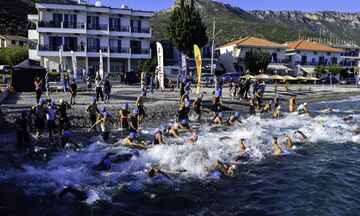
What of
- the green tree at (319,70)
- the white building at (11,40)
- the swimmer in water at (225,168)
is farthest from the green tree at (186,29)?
the white building at (11,40)

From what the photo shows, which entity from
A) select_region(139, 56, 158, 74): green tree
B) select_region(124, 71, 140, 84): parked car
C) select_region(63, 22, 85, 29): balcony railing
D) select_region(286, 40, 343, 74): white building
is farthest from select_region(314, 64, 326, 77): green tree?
select_region(63, 22, 85, 29): balcony railing

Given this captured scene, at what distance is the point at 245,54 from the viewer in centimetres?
6544

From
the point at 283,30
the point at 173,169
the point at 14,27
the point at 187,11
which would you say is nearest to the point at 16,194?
the point at 173,169

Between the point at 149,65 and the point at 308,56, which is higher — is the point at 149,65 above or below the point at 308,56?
below

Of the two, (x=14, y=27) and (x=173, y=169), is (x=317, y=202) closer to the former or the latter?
(x=173, y=169)

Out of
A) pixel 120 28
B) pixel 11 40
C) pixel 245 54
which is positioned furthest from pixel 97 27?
pixel 11 40

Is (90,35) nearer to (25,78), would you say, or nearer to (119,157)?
(25,78)

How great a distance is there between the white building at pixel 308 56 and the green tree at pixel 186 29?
2694 centimetres

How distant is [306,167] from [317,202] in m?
3.61

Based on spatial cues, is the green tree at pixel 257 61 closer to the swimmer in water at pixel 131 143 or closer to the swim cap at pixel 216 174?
the swimmer in water at pixel 131 143

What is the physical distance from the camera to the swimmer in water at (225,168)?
43.5 ft

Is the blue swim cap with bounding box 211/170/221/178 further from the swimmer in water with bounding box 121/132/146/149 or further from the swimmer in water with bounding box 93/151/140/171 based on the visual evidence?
the swimmer in water with bounding box 121/132/146/149

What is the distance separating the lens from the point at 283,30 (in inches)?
6147

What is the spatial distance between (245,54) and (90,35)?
27296 mm
